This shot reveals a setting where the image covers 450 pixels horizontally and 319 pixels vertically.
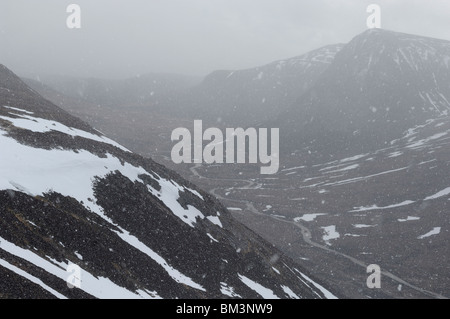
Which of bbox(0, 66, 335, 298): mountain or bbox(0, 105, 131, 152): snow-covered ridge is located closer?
bbox(0, 66, 335, 298): mountain

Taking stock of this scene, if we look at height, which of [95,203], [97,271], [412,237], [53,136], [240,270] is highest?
[53,136]

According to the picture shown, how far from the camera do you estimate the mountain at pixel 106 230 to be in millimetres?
22719

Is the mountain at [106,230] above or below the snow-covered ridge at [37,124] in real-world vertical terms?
below

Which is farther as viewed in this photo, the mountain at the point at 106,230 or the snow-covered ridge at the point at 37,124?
the snow-covered ridge at the point at 37,124

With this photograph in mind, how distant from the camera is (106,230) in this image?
98.8 feet

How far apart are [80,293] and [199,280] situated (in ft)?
45.3

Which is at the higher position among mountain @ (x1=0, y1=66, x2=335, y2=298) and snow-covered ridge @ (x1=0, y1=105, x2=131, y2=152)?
snow-covered ridge @ (x1=0, y1=105, x2=131, y2=152)

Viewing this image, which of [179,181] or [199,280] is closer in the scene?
[199,280]

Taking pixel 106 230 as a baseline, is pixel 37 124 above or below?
above

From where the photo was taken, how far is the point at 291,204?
484ft

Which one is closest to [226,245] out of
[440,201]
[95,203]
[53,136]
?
[95,203]

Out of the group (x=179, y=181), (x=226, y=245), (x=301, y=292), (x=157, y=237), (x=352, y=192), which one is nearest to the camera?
(x=157, y=237)

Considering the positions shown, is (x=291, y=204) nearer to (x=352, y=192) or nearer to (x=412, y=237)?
(x=352, y=192)

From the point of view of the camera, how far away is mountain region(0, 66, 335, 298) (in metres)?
22.7
